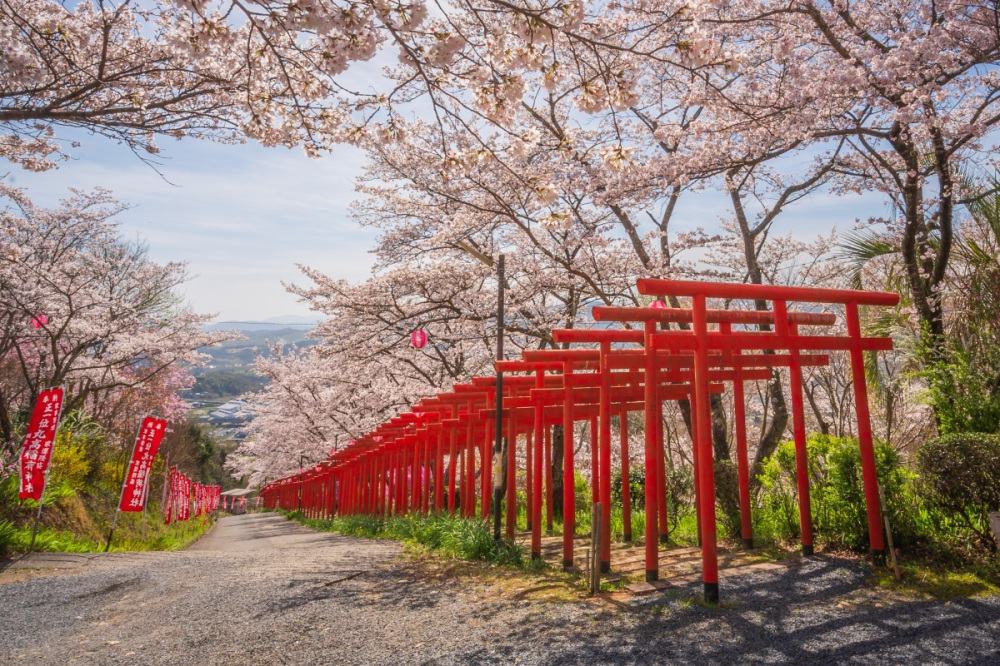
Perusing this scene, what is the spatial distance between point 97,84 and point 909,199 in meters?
7.86

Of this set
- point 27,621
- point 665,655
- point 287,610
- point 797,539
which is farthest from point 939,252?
point 27,621

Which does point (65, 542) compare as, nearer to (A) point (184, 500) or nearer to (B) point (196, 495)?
(A) point (184, 500)

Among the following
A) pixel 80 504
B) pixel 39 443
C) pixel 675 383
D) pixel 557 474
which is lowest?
pixel 80 504

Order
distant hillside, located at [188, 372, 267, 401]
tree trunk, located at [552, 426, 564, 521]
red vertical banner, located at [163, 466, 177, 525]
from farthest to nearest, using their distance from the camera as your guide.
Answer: distant hillside, located at [188, 372, 267, 401], red vertical banner, located at [163, 466, 177, 525], tree trunk, located at [552, 426, 564, 521]

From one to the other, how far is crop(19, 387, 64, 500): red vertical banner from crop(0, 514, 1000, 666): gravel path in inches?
118

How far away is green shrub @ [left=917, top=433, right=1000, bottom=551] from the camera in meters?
4.43

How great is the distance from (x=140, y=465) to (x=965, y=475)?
1414cm

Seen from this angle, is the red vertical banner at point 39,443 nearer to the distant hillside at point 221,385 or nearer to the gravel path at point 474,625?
the gravel path at point 474,625

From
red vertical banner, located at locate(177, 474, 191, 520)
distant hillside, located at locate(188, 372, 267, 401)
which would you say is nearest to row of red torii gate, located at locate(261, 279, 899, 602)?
red vertical banner, located at locate(177, 474, 191, 520)

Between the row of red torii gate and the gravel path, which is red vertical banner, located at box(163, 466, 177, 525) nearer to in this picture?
the row of red torii gate

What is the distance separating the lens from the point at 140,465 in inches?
503

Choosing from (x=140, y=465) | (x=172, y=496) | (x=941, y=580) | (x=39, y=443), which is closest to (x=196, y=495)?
(x=172, y=496)

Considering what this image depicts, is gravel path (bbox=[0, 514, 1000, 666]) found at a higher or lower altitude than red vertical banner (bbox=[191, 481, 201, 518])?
higher

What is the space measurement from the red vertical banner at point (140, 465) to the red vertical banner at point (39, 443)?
142 inches
